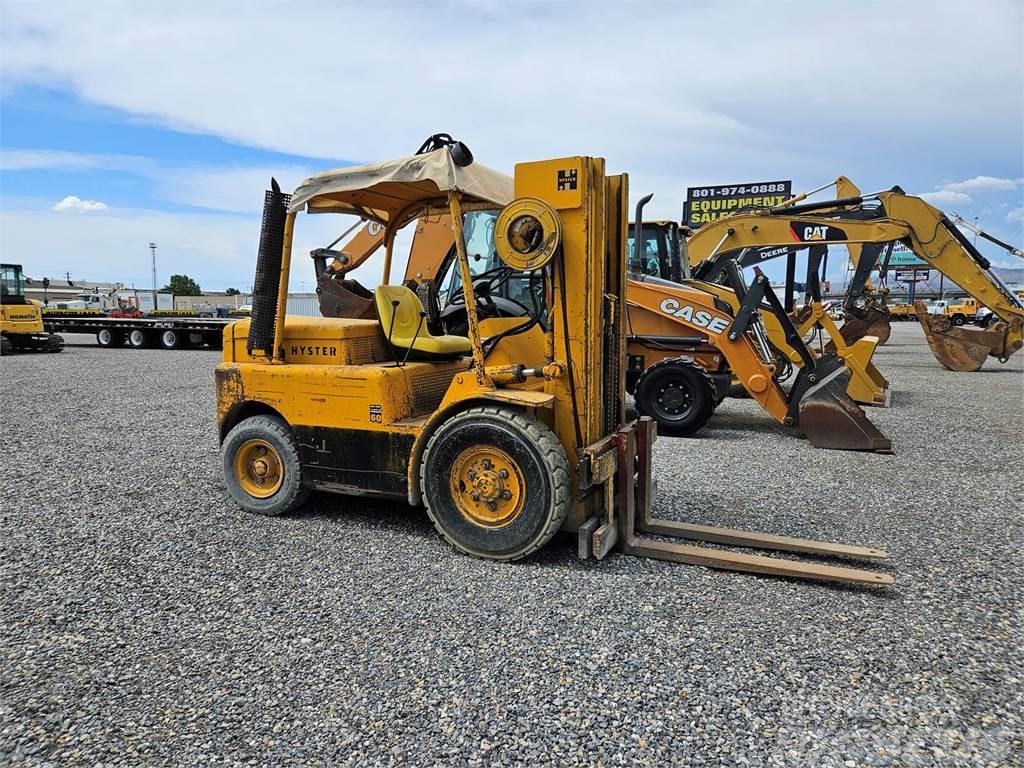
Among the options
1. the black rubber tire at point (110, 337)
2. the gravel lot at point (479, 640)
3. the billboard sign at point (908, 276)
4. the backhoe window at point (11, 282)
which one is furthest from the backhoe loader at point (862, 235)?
the billboard sign at point (908, 276)

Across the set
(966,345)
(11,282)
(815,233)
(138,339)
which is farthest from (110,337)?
(966,345)

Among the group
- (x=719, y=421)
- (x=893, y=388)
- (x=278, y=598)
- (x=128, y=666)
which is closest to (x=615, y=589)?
(x=278, y=598)

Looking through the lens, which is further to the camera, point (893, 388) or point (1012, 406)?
point (893, 388)

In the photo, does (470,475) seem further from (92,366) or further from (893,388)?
(92,366)

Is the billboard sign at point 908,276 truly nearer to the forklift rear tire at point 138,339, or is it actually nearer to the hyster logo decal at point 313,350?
the forklift rear tire at point 138,339

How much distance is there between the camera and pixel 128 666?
3066 mm

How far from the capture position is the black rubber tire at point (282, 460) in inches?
197

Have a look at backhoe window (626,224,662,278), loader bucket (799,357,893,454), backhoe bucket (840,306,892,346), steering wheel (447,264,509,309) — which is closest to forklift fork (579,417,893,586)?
steering wheel (447,264,509,309)

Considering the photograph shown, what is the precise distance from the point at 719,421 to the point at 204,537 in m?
6.90

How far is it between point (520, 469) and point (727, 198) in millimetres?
35628

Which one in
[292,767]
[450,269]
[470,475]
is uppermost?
[450,269]

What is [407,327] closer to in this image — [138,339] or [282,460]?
[282,460]

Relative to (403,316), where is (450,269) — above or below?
above

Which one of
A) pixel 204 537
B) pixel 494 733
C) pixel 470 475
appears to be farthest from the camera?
pixel 204 537
